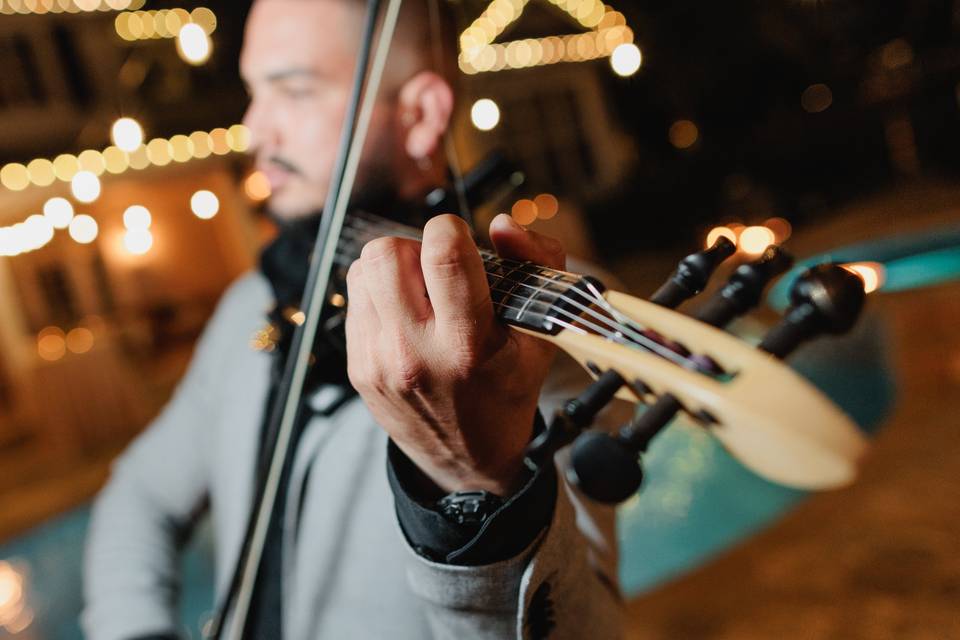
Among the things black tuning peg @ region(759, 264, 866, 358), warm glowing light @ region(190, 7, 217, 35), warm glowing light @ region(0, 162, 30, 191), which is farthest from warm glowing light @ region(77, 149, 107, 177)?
black tuning peg @ region(759, 264, 866, 358)

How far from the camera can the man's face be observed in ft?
3.75

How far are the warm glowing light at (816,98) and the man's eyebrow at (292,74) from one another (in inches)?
420

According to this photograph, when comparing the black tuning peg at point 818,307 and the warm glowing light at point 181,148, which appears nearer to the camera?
the black tuning peg at point 818,307

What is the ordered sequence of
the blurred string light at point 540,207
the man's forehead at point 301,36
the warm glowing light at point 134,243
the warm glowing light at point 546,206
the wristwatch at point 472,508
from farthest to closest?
the warm glowing light at point 134,243 → the warm glowing light at point 546,206 → the blurred string light at point 540,207 → the man's forehead at point 301,36 → the wristwatch at point 472,508

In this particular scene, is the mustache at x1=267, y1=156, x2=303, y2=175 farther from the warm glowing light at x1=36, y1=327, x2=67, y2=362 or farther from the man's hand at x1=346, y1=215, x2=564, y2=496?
the warm glowing light at x1=36, y1=327, x2=67, y2=362

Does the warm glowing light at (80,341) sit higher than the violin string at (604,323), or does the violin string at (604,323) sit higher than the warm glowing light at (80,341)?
the violin string at (604,323)

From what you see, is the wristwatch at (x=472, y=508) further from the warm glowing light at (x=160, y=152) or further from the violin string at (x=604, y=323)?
the warm glowing light at (x=160, y=152)

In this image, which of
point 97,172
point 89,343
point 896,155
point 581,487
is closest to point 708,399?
point 581,487

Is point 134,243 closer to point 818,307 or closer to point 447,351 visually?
point 447,351

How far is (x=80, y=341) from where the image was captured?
7.33 metres

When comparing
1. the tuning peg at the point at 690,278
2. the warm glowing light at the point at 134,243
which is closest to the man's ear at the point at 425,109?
the tuning peg at the point at 690,278

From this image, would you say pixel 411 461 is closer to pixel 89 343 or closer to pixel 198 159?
pixel 89 343

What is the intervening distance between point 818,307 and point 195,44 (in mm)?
1310

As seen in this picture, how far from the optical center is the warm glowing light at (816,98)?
9.92 metres
